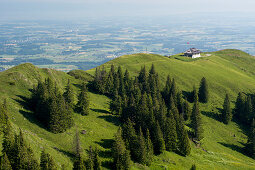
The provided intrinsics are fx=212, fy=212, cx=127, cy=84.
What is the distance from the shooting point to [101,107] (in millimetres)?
86875

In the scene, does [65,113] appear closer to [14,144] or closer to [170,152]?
[14,144]

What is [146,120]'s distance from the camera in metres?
71.0

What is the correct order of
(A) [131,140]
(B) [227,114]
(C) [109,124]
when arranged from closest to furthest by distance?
(A) [131,140], (C) [109,124], (B) [227,114]

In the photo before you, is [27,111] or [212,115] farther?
[212,115]

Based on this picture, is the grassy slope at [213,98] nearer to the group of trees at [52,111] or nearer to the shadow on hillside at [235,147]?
the shadow on hillside at [235,147]

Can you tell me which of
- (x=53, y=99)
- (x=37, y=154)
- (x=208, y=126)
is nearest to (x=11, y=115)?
(x=53, y=99)

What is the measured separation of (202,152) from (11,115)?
62568 millimetres

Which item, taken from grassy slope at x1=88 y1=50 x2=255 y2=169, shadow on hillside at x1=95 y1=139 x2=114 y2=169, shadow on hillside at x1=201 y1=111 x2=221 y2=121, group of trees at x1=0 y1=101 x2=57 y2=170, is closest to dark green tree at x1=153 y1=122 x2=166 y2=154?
grassy slope at x1=88 y1=50 x2=255 y2=169

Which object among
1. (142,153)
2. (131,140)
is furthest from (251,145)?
(131,140)

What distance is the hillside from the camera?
2073 inches

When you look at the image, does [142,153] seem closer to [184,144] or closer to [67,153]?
[67,153]

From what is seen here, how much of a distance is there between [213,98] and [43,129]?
94301mm

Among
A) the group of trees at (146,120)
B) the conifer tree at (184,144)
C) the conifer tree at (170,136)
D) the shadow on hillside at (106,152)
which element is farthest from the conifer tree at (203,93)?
the shadow on hillside at (106,152)

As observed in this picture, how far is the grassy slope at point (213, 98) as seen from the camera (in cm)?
6844
